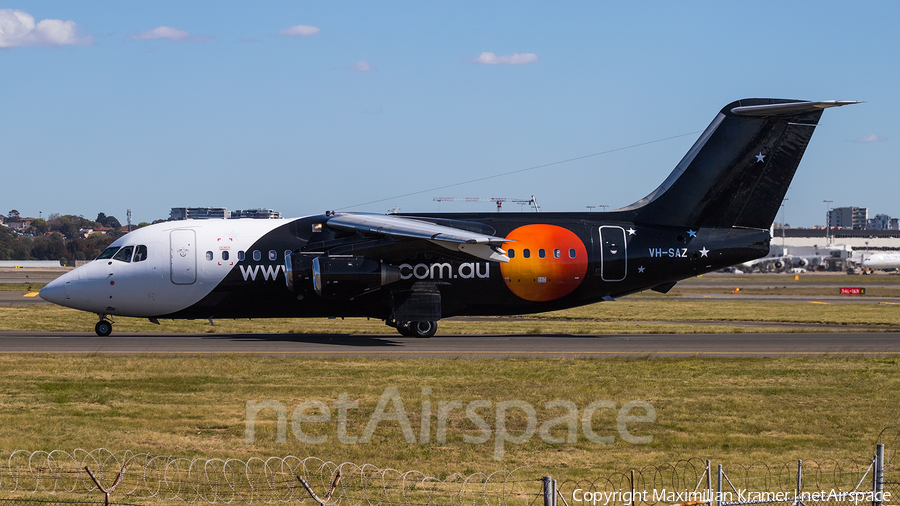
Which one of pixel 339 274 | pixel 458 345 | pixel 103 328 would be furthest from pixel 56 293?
pixel 458 345

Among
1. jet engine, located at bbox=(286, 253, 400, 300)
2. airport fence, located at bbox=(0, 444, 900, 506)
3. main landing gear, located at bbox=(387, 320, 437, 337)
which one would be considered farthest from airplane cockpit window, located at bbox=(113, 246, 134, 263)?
airport fence, located at bbox=(0, 444, 900, 506)

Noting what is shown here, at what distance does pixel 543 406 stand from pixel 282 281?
15.1 m

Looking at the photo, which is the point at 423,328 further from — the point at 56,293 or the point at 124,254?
the point at 56,293

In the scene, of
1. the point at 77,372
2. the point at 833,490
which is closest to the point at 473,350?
the point at 77,372

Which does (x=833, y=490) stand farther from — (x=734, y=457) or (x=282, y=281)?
(x=282, y=281)

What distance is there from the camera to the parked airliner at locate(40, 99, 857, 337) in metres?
30.4

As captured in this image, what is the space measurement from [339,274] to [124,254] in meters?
8.21

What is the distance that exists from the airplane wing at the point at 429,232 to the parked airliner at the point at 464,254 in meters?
0.08

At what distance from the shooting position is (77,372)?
22188 mm

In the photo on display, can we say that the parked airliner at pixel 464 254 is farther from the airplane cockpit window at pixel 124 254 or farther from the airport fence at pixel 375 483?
the airport fence at pixel 375 483

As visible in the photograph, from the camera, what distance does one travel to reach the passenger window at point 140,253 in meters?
30.8

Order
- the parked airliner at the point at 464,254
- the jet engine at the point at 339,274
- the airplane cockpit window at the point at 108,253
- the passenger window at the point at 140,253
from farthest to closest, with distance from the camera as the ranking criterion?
the airplane cockpit window at the point at 108,253, the passenger window at the point at 140,253, the parked airliner at the point at 464,254, the jet engine at the point at 339,274

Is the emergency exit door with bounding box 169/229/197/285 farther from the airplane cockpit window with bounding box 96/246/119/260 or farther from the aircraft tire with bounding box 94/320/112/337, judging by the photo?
the aircraft tire with bounding box 94/320/112/337

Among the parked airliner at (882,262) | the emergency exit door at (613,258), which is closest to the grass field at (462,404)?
the emergency exit door at (613,258)
